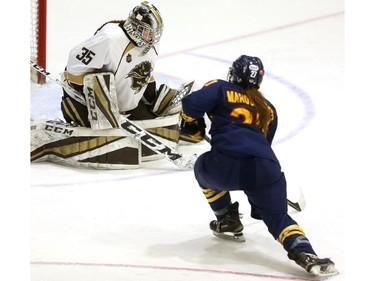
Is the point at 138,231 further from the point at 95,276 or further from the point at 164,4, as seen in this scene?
the point at 164,4

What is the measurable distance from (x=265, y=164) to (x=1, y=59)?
4.54 ft

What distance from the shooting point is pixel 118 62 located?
3.68 meters

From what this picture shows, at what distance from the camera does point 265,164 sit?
260 cm

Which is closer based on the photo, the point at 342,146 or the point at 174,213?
the point at 174,213

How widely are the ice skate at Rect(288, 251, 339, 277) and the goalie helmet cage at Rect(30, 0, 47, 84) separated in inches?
108

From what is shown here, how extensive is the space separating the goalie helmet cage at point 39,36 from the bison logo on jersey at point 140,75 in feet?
4.18

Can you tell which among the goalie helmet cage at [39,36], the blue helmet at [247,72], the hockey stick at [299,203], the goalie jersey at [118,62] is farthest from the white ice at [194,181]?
the blue helmet at [247,72]

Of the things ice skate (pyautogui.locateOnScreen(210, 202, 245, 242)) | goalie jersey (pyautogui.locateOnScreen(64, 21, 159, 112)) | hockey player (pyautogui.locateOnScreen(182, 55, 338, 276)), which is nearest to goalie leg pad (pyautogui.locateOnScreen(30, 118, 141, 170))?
goalie jersey (pyautogui.locateOnScreen(64, 21, 159, 112))

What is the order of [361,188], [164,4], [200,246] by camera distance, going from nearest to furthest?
[361,188] < [200,246] < [164,4]

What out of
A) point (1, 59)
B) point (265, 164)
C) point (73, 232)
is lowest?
point (73, 232)

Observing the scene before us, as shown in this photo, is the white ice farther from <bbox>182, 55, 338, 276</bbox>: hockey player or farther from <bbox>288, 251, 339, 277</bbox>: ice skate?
<bbox>182, 55, 338, 276</bbox>: hockey player

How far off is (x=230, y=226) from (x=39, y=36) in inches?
95.8

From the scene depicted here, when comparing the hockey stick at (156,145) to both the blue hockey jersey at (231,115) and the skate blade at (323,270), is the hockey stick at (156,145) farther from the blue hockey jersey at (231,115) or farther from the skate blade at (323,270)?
the skate blade at (323,270)

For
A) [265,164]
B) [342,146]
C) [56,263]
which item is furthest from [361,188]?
[342,146]
